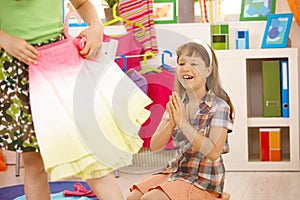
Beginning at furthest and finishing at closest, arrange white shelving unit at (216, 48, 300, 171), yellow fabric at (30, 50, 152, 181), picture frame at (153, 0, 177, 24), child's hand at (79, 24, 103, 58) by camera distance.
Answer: picture frame at (153, 0, 177, 24) → white shelving unit at (216, 48, 300, 171) → child's hand at (79, 24, 103, 58) → yellow fabric at (30, 50, 152, 181)

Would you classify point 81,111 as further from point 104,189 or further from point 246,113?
point 246,113

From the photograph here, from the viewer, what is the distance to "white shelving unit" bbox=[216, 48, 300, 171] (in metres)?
3.13

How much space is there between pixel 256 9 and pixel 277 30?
0.22 metres

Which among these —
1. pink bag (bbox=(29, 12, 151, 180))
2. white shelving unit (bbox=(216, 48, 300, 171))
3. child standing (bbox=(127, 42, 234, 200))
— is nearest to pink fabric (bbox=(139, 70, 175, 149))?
child standing (bbox=(127, 42, 234, 200))

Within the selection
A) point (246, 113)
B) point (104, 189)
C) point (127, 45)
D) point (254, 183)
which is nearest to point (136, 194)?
point (104, 189)

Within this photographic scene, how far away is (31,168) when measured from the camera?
64.9 inches

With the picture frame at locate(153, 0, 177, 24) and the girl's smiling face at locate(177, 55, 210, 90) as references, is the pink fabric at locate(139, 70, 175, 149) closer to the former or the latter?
the girl's smiling face at locate(177, 55, 210, 90)

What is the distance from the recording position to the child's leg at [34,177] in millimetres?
1646

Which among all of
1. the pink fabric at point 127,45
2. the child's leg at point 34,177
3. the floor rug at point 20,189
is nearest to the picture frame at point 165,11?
the pink fabric at point 127,45

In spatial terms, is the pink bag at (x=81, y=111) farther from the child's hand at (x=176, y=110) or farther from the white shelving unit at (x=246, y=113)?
the white shelving unit at (x=246, y=113)

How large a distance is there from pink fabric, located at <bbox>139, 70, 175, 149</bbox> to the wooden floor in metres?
0.54

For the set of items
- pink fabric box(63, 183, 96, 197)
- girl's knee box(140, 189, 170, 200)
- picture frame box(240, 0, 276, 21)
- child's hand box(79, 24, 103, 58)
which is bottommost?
pink fabric box(63, 183, 96, 197)

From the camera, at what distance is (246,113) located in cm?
318

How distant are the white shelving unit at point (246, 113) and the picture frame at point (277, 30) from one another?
6cm
